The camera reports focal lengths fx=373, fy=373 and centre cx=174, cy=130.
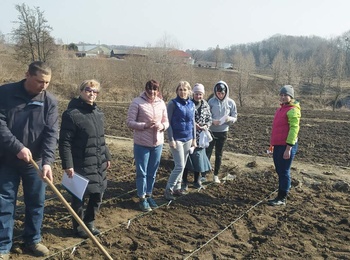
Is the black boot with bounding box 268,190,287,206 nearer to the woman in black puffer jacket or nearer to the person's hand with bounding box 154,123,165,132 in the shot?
the person's hand with bounding box 154,123,165,132

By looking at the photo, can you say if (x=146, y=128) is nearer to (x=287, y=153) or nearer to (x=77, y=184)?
(x=77, y=184)

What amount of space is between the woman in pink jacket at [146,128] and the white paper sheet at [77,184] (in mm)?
1272

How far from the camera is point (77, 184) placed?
4.04m

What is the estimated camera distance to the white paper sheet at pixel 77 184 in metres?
3.97

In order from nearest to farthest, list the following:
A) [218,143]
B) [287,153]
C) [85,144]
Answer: [85,144], [287,153], [218,143]

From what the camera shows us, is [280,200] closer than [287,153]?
No

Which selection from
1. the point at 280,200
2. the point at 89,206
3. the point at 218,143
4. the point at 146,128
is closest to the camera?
the point at 89,206

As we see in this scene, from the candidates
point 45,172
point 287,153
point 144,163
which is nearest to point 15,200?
point 45,172

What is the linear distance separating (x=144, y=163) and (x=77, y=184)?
137 cm

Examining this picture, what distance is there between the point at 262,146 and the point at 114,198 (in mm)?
5808

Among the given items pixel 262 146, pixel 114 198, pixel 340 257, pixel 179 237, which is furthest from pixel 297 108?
pixel 262 146

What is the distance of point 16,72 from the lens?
35219 millimetres

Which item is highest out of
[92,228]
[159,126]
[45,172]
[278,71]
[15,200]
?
[278,71]

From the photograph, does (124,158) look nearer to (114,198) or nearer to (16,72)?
(114,198)
